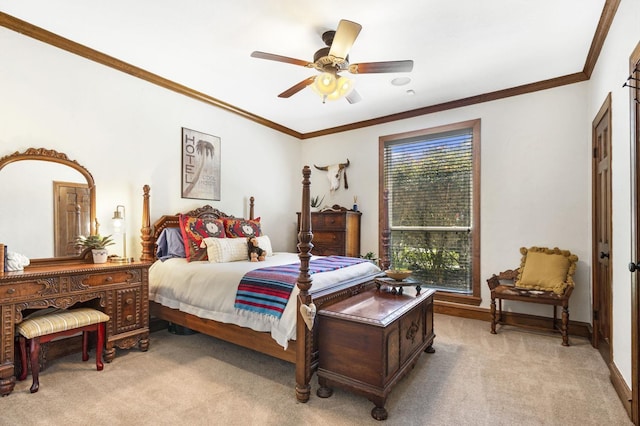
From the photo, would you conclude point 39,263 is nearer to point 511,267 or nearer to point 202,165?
point 202,165

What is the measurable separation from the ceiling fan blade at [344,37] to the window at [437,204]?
7.70ft

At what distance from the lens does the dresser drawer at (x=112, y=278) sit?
2.73 metres

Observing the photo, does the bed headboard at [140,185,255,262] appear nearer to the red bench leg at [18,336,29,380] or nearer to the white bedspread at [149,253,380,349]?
the white bedspread at [149,253,380,349]

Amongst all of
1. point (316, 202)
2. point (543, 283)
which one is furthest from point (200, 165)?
point (543, 283)

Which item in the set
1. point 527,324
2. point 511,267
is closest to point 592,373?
point 527,324

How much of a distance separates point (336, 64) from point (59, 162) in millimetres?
2676

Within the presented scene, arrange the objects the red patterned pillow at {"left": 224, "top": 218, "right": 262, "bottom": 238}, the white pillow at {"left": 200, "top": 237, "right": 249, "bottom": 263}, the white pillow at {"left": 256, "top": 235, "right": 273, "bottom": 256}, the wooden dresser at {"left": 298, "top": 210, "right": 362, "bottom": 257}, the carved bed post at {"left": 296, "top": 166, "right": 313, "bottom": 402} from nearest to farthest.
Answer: the carved bed post at {"left": 296, "top": 166, "right": 313, "bottom": 402} < the white pillow at {"left": 200, "top": 237, "right": 249, "bottom": 263} < the white pillow at {"left": 256, "top": 235, "right": 273, "bottom": 256} < the red patterned pillow at {"left": 224, "top": 218, "right": 262, "bottom": 238} < the wooden dresser at {"left": 298, "top": 210, "right": 362, "bottom": 257}

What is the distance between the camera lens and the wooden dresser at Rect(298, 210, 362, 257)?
4.86 metres

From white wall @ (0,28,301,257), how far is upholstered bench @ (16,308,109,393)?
71 cm

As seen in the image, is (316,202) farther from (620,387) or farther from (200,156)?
(620,387)

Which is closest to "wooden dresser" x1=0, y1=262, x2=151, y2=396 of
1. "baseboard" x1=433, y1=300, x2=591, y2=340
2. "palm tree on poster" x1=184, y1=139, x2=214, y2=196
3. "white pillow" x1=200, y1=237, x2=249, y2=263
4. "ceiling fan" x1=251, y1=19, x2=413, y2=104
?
"white pillow" x1=200, y1=237, x2=249, y2=263

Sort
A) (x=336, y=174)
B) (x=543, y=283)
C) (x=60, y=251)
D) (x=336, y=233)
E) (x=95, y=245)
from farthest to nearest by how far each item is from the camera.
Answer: (x=336, y=174) → (x=336, y=233) → (x=543, y=283) → (x=95, y=245) → (x=60, y=251)

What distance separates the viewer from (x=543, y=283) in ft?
11.6

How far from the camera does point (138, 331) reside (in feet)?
9.91
